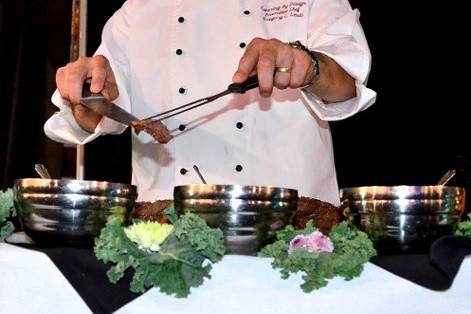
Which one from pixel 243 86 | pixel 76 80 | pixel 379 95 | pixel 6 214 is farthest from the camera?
pixel 379 95

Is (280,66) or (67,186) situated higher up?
(280,66)

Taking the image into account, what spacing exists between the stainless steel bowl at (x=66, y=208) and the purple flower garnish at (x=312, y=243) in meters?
0.22

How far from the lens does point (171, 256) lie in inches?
28.5

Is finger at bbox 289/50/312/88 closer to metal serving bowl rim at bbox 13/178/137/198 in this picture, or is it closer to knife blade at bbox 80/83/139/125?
knife blade at bbox 80/83/139/125

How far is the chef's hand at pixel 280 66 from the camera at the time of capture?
1062 millimetres

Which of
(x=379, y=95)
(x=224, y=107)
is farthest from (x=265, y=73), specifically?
(x=379, y=95)

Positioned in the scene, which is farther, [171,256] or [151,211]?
[151,211]

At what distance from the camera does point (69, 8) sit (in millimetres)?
3070

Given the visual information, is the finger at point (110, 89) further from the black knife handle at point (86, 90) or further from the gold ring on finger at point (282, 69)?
the gold ring on finger at point (282, 69)

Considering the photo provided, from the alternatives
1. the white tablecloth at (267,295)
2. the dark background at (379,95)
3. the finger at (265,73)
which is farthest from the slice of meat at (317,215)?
the dark background at (379,95)

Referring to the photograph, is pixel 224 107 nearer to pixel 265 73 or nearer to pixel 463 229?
pixel 265 73

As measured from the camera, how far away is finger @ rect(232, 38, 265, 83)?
1060mm

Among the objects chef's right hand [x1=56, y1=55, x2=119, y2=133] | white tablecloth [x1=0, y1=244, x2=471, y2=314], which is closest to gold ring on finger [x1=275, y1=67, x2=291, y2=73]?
chef's right hand [x1=56, y1=55, x2=119, y2=133]

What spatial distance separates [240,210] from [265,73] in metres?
0.32
